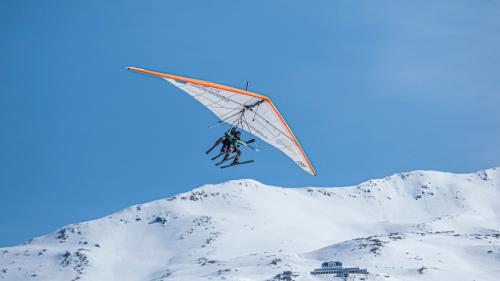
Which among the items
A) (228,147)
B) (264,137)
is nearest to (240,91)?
(228,147)

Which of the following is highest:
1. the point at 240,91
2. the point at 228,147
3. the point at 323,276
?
the point at 323,276

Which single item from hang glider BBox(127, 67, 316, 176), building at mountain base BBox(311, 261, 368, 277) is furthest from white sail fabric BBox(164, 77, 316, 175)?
building at mountain base BBox(311, 261, 368, 277)

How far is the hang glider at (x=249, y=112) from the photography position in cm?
4591

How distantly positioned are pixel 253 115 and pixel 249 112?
0.46 m

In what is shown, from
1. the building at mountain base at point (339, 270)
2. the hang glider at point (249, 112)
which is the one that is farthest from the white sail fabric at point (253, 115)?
the building at mountain base at point (339, 270)

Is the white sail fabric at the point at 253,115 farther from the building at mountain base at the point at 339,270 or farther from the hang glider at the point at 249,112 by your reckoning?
the building at mountain base at the point at 339,270

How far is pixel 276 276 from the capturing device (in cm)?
19612

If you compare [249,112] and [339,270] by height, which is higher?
[339,270]

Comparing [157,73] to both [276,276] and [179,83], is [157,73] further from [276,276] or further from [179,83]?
[276,276]

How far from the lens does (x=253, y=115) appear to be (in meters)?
49.6

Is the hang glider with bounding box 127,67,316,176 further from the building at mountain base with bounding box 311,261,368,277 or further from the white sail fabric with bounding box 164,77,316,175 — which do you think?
the building at mountain base with bounding box 311,261,368,277

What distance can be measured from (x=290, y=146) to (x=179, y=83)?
34.4 ft

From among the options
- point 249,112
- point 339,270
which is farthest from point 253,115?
point 339,270

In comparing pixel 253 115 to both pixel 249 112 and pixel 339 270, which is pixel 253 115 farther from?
pixel 339 270
